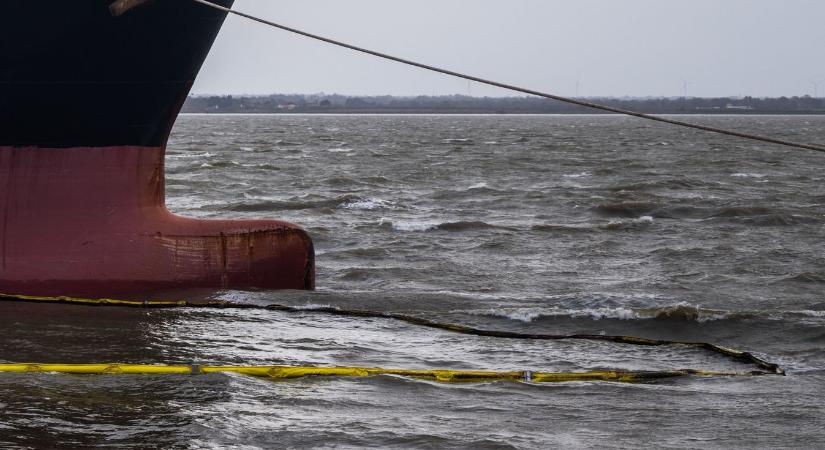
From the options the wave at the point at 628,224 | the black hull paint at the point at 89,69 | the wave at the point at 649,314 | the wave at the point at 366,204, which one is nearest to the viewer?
the black hull paint at the point at 89,69

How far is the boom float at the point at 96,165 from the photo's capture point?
7.92m

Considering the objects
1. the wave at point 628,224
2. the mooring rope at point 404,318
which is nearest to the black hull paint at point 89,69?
the mooring rope at point 404,318

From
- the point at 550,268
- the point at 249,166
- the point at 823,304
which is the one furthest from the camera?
the point at 249,166

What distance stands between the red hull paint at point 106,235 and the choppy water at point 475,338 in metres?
0.34

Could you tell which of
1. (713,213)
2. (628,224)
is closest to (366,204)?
(628,224)

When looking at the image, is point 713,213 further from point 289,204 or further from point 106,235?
point 106,235

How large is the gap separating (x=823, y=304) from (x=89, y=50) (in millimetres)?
5779

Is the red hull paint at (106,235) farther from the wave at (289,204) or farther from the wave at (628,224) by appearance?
the wave at (289,204)

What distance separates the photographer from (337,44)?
270 inches

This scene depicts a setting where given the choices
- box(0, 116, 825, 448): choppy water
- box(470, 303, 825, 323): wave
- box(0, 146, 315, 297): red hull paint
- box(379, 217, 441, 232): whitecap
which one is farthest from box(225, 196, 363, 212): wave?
box(470, 303, 825, 323): wave

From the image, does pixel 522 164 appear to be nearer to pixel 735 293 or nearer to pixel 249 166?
pixel 249 166

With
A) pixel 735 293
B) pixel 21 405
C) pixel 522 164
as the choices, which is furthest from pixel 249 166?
pixel 21 405

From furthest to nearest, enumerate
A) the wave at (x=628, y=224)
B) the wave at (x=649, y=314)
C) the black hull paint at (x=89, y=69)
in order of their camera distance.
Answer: the wave at (x=628, y=224)
the wave at (x=649, y=314)
the black hull paint at (x=89, y=69)

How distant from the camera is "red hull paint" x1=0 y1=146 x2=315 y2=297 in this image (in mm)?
7988
